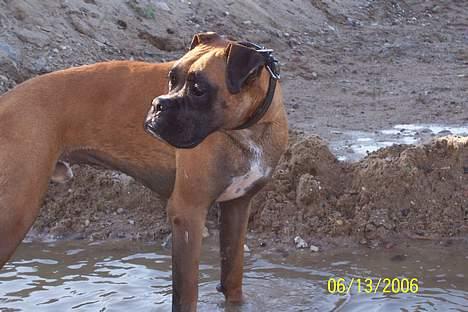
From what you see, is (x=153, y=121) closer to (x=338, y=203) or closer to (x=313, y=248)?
(x=313, y=248)

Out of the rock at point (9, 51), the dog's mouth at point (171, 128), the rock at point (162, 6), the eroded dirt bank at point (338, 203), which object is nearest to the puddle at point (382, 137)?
the eroded dirt bank at point (338, 203)

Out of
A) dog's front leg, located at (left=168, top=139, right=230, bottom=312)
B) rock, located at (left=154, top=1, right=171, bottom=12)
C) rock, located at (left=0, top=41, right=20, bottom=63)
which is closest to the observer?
dog's front leg, located at (left=168, top=139, right=230, bottom=312)

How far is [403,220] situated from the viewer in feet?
20.0

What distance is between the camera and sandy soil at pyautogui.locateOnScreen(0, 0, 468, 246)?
616cm

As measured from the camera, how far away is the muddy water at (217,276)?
514 centimetres

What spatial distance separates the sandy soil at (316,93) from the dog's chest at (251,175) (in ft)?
5.78

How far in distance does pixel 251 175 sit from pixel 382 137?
3102 millimetres

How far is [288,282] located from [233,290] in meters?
0.56

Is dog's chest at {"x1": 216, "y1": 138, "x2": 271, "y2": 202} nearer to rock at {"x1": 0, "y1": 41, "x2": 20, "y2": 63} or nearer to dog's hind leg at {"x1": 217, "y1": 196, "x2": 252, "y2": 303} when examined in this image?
dog's hind leg at {"x1": 217, "y1": 196, "x2": 252, "y2": 303}

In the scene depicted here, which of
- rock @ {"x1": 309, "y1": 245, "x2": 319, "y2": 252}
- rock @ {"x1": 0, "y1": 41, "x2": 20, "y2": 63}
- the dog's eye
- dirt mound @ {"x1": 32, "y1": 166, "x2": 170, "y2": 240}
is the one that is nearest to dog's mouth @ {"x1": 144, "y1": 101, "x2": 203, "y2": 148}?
the dog's eye

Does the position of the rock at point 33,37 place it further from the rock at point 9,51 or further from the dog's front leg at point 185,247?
the dog's front leg at point 185,247

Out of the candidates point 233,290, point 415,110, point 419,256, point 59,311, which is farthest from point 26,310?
point 415,110

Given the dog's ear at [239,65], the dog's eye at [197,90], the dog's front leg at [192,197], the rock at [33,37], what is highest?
the rock at [33,37]
